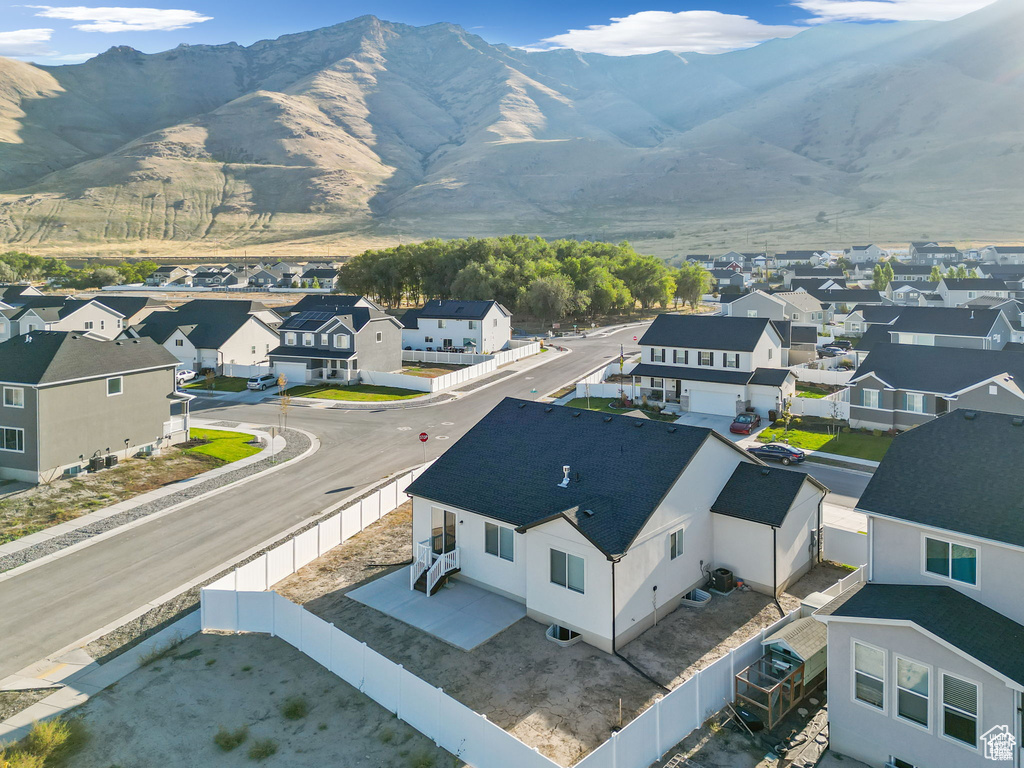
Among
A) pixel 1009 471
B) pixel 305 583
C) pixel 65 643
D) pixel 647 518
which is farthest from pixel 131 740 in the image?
pixel 1009 471

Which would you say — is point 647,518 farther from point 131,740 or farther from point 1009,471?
point 131,740

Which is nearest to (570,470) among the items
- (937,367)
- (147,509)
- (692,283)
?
(147,509)

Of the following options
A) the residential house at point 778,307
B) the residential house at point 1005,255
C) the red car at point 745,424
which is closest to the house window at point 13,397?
the red car at point 745,424

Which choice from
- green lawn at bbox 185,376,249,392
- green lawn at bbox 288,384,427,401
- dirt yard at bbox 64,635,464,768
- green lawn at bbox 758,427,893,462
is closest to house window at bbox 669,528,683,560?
dirt yard at bbox 64,635,464,768

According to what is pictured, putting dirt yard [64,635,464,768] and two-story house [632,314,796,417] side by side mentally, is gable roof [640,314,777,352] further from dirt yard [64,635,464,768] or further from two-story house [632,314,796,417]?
dirt yard [64,635,464,768]

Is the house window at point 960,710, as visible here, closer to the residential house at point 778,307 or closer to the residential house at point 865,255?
the residential house at point 778,307
